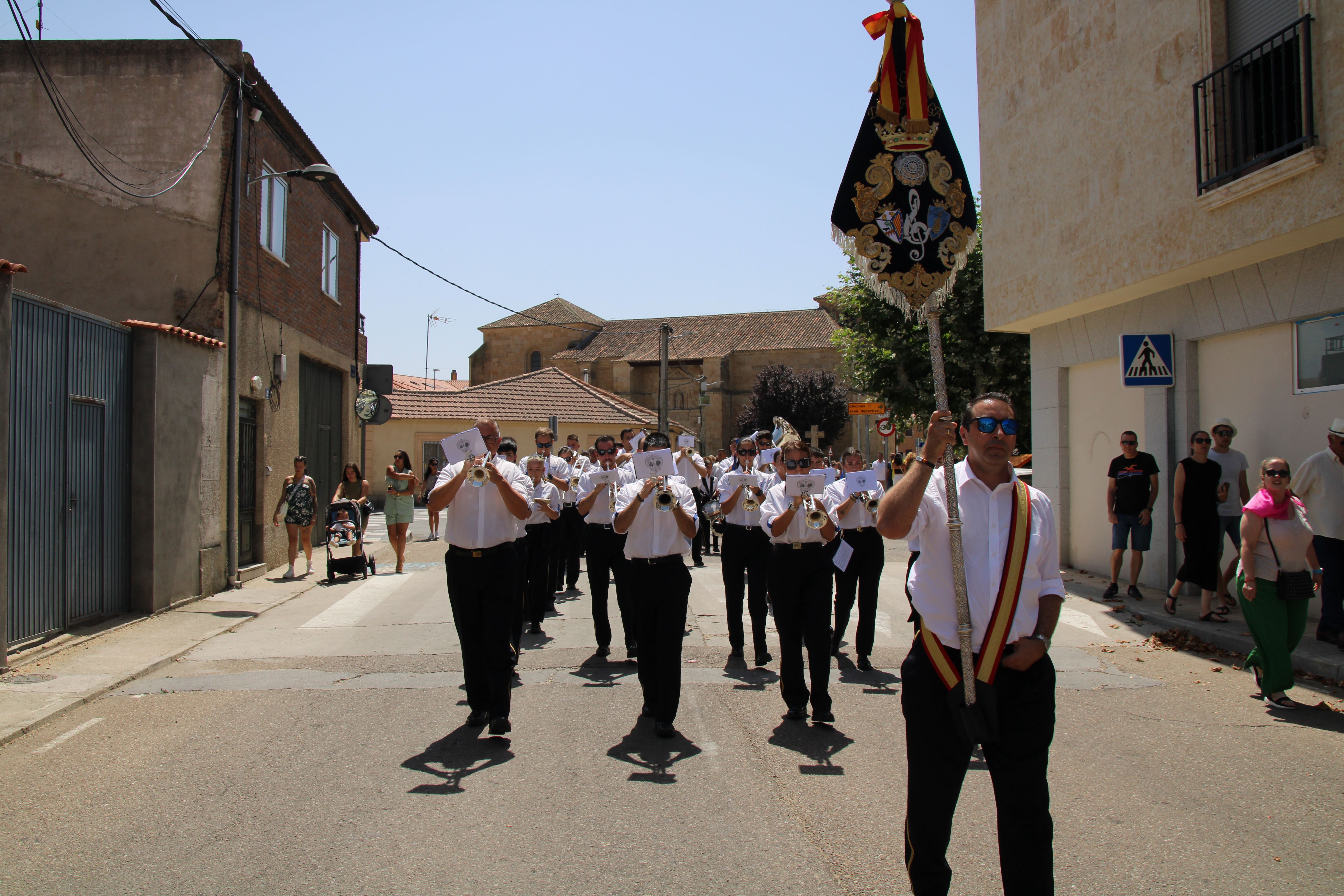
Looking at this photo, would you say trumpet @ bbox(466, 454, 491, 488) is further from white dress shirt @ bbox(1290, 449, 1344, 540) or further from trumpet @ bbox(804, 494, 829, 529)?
white dress shirt @ bbox(1290, 449, 1344, 540)

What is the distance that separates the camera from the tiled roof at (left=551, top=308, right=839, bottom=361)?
69938 mm

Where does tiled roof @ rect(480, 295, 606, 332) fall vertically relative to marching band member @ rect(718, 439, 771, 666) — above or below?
above

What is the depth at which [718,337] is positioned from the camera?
72500mm

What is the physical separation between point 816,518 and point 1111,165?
7.85 meters

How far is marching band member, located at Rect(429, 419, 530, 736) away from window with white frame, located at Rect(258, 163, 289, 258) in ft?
32.7

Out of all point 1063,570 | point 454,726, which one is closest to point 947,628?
point 454,726

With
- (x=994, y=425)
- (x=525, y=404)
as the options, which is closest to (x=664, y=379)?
(x=525, y=404)

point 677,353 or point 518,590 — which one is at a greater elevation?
point 677,353

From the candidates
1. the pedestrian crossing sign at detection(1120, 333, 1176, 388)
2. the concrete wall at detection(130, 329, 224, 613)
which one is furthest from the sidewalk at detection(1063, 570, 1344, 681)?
the concrete wall at detection(130, 329, 224, 613)

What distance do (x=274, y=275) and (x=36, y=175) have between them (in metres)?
3.34

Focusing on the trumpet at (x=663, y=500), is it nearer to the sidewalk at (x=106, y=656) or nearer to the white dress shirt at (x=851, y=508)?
the white dress shirt at (x=851, y=508)

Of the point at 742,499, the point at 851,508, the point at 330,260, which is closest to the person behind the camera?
the point at 851,508

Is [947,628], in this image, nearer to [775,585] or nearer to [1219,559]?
[775,585]

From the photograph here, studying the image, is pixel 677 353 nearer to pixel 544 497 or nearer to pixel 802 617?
pixel 544 497
